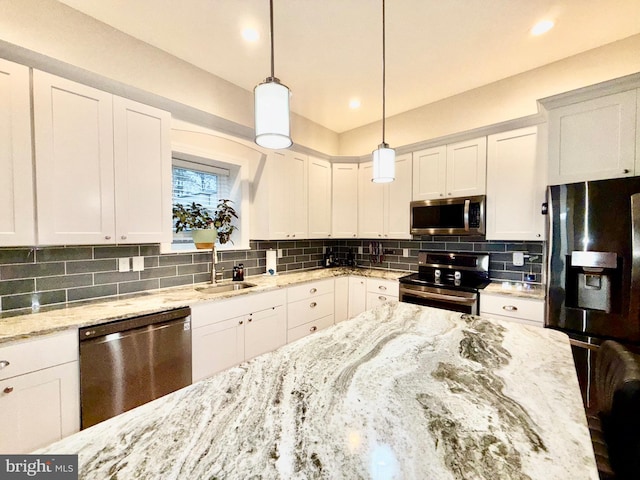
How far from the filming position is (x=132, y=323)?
1.67m

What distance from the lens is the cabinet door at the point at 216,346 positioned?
204 cm

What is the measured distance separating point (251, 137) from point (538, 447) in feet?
10.0

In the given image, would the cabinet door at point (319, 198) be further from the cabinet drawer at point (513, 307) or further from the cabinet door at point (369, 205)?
the cabinet drawer at point (513, 307)

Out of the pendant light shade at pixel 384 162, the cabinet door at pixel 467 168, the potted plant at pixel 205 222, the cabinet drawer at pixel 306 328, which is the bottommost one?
the cabinet drawer at pixel 306 328

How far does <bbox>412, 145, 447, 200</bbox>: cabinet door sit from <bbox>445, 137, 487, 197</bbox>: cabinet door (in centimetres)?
6

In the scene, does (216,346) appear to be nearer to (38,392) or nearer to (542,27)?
(38,392)

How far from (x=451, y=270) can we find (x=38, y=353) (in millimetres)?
3461

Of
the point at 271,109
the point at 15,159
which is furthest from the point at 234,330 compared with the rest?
the point at 271,109

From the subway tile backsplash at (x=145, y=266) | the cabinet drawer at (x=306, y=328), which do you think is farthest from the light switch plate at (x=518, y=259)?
the cabinet drawer at (x=306, y=328)

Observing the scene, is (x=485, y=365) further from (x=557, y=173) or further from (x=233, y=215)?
(x=233, y=215)

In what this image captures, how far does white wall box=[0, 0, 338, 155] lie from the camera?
165cm

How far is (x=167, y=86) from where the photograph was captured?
2270mm

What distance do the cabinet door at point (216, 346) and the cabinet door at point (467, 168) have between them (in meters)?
2.54

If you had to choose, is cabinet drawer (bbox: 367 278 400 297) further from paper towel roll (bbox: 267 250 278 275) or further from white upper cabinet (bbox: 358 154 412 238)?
paper towel roll (bbox: 267 250 278 275)
